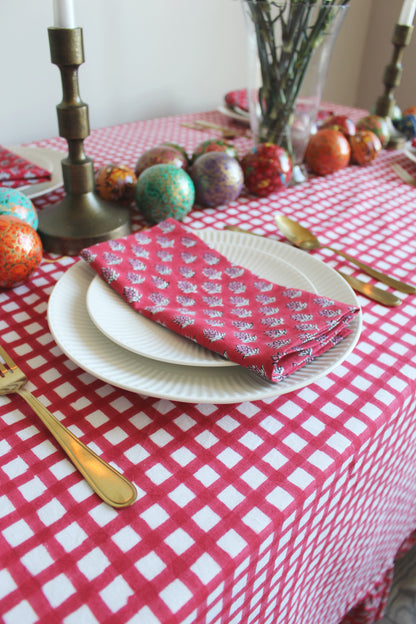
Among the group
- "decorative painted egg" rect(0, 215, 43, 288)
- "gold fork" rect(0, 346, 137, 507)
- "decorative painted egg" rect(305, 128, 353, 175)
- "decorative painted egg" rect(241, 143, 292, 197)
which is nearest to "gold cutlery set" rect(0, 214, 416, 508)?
"gold fork" rect(0, 346, 137, 507)

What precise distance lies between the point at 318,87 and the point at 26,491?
2.89 feet

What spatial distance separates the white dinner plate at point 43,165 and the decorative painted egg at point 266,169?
32 centimetres

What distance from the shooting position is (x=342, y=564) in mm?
514

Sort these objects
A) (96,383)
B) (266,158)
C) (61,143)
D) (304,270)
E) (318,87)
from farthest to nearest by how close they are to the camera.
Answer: (61,143) < (318,87) < (266,158) < (304,270) < (96,383)

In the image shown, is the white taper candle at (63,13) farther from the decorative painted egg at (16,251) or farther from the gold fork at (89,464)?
the gold fork at (89,464)

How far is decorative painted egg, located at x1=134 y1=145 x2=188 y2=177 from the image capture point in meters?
0.79

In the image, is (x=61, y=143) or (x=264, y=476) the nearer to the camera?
(x=264, y=476)

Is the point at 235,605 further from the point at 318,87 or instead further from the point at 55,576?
the point at 318,87

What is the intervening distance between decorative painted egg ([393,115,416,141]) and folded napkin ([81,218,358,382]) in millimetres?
830

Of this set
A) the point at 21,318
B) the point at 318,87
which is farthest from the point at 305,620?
the point at 318,87

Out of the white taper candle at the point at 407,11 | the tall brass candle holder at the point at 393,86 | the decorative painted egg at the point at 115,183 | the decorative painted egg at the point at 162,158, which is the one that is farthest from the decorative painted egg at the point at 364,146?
the decorative painted egg at the point at 115,183

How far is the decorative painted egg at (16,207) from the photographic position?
0.59 meters

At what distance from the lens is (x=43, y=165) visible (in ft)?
2.75

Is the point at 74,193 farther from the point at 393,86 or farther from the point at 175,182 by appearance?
the point at 393,86
